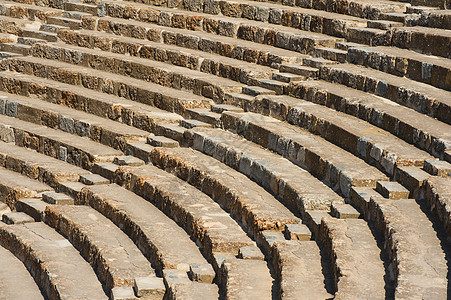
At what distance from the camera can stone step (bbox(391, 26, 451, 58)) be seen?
8.73 metres

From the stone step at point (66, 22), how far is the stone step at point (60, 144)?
120 inches

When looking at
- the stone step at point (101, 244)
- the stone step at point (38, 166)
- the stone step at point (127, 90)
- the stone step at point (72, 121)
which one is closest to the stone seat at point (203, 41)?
the stone step at point (127, 90)

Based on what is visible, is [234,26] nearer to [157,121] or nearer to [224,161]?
[157,121]

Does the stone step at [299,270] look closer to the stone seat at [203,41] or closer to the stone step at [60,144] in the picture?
the stone step at [60,144]

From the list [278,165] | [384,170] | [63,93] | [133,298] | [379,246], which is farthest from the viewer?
[63,93]

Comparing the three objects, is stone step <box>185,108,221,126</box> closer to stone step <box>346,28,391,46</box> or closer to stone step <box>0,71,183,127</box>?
stone step <box>0,71,183,127</box>

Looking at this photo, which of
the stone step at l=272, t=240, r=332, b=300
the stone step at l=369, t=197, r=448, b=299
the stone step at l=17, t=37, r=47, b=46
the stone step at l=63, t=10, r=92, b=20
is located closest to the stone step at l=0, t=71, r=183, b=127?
the stone step at l=17, t=37, r=47, b=46

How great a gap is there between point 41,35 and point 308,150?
283 inches

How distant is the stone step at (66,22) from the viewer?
13282 mm

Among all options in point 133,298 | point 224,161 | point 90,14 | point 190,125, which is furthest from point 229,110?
point 90,14

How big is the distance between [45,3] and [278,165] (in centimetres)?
852

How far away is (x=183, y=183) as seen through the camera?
8164 mm

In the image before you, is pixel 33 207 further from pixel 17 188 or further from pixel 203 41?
pixel 203 41

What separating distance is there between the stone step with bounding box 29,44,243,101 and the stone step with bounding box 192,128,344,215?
1.18 m
